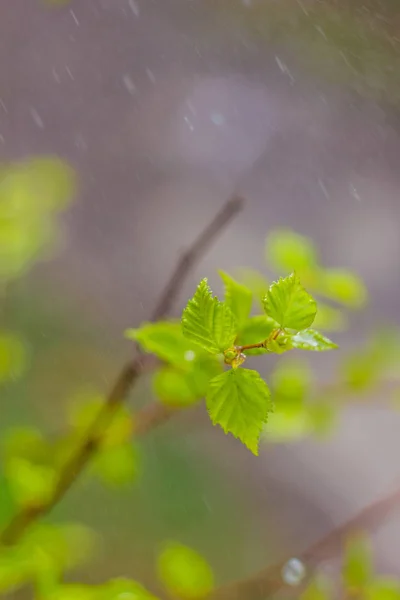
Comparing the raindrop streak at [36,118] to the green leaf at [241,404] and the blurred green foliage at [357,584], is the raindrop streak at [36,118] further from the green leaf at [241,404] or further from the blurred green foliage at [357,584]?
the green leaf at [241,404]

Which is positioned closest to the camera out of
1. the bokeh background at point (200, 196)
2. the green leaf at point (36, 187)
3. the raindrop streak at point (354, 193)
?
the green leaf at point (36, 187)

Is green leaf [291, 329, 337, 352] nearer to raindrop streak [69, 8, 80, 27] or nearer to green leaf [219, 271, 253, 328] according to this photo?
green leaf [219, 271, 253, 328]

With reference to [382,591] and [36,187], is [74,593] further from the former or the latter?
[36,187]

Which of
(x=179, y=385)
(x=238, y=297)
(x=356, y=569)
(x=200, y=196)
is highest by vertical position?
(x=238, y=297)

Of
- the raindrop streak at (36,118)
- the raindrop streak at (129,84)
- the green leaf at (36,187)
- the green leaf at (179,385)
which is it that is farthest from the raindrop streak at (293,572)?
the raindrop streak at (129,84)

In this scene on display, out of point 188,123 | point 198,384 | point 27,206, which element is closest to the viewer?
point 198,384

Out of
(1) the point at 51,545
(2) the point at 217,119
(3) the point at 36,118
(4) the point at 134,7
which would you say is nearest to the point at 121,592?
(1) the point at 51,545

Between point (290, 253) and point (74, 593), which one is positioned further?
point (290, 253)
